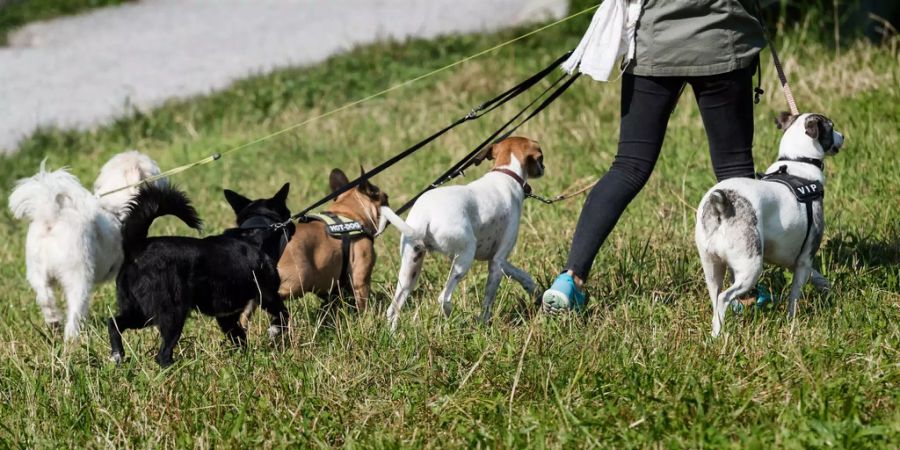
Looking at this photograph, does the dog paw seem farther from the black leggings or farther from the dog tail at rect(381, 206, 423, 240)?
the black leggings

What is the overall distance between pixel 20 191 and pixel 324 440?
2.96m

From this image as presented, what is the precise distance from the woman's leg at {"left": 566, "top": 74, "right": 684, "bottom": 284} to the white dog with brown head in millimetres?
514

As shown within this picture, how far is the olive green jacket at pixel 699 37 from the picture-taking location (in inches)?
194

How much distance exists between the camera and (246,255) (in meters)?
5.51

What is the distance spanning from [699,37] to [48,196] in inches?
141

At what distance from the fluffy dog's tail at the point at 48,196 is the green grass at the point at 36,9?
42.1 ft

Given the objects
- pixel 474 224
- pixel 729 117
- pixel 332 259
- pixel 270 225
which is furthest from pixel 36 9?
pixel 729 117

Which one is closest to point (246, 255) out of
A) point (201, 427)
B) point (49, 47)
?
point (201, 427)

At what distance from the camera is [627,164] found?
5.21 m

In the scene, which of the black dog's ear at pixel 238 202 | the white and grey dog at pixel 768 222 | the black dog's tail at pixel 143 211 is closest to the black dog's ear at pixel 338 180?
the black dog's ear at pixel 238 202

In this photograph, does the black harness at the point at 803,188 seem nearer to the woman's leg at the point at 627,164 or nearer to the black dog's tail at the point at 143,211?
the woman's leg at the point at 627,164

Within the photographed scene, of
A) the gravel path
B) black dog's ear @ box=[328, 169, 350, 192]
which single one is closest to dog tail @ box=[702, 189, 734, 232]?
black dog's ear @ box=[328, 169, 350, 192]

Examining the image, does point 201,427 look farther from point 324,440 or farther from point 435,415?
point 435,415

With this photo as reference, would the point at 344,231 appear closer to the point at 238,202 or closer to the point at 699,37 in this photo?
the point at 238,202
